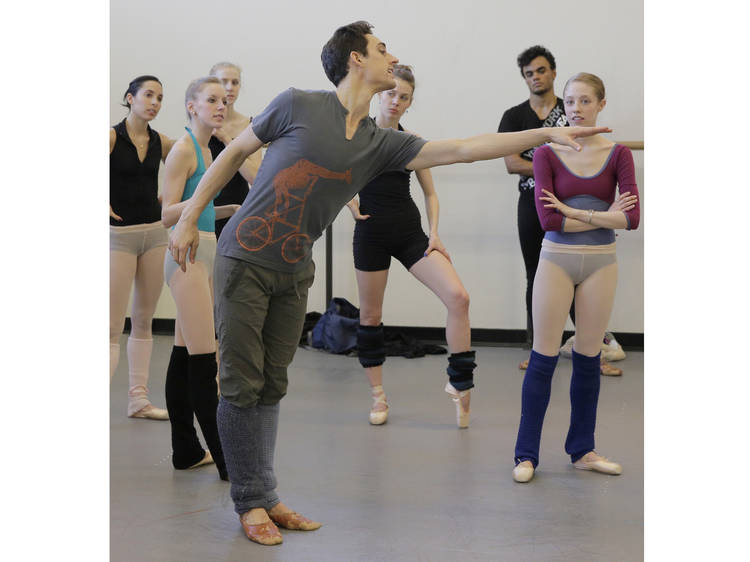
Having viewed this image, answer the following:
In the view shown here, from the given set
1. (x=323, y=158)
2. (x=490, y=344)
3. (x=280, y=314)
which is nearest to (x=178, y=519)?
(x=280, y=314)

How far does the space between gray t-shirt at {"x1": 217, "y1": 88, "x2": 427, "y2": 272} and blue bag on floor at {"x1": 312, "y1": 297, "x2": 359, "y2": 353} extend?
3.33m

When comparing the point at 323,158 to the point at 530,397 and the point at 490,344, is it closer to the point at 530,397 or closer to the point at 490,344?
the point at 530,397

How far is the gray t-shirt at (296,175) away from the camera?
240cm

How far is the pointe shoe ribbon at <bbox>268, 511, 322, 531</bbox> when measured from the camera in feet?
8.62

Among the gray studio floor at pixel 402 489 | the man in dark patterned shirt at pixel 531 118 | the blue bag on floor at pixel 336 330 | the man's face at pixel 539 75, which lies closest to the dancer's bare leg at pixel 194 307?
the gray studio floor at pixel 402 489

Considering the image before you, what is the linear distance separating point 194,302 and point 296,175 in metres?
0.76

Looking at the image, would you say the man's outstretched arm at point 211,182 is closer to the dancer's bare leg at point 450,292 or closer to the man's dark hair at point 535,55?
the dancer's bare leg at point 450,292

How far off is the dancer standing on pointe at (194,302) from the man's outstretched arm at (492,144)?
35.5 inches

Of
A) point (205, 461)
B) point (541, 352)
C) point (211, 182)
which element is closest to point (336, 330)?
point (205, 461)

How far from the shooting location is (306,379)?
496cm

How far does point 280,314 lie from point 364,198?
145 centimetres

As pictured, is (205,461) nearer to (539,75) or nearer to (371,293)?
(371,293)

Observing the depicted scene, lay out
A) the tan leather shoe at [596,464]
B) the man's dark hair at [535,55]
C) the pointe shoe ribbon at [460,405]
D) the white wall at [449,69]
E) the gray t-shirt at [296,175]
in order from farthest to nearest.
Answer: the white wall at [449,69]
the man's dark hair at [535,55]
the pointe shoe ribbon at [460,405]
the tan leather shoe at [596,464]
the gray t-shirt at [296,175]

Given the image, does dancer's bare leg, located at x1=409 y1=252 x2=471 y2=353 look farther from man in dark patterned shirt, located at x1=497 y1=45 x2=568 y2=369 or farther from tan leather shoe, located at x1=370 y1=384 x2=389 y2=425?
man in dark patterned shirt, located at x1=497 y1=45 x2=568 y2=369
